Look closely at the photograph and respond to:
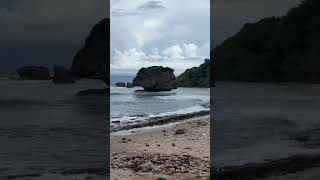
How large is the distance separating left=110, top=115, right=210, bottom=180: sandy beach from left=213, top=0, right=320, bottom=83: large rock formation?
5.54 ft

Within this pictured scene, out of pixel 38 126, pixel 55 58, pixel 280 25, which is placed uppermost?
pixel 280 25

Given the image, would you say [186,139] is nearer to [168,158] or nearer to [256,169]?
[168,158]

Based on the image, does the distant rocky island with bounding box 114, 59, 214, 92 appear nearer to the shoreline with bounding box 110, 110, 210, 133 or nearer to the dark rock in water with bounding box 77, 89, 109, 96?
the shoreline with bounding box 110, 110, 210, 133

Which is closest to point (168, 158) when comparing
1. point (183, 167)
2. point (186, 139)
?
point (183, 167)

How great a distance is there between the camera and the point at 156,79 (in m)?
21.9

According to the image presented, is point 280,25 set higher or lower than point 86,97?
higher

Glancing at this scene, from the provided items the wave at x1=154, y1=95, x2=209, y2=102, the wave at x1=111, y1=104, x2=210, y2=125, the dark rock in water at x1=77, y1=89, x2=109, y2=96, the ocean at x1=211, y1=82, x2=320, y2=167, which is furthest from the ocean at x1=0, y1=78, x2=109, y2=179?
the wave at x1=154, y1=95, x2=209, y2=102

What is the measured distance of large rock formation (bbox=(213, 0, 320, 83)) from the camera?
6.18 m

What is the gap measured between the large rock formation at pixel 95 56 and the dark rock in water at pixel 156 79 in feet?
45.2

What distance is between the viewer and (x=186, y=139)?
38.1ft

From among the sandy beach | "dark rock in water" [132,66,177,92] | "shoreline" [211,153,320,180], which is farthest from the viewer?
"dark rock in water" [132,66,177,92]

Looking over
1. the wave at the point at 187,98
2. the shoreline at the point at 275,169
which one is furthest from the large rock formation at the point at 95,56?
the wave at the point at 187,98

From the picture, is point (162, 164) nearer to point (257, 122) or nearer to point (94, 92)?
point (257, 122)

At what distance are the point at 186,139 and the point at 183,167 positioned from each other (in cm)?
380
